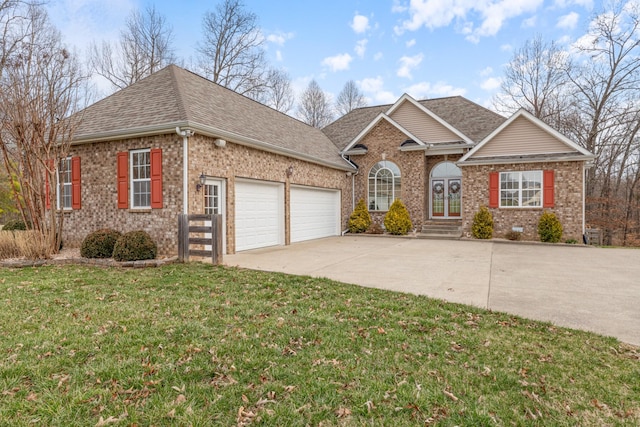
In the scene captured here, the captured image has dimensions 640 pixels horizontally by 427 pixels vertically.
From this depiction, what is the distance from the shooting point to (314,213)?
1521cm

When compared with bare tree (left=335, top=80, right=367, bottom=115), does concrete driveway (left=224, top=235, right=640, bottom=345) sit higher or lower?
lower

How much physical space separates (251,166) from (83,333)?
776cm

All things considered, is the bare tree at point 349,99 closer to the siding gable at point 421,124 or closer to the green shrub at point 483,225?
the siding gable at point 421,124

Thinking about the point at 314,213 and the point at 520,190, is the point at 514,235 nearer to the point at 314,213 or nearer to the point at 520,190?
the point at 520,190

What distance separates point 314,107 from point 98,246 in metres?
27.5

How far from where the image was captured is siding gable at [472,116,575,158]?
1452cm

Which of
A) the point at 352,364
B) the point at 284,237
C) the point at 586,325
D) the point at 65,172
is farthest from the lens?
the point at 284,237

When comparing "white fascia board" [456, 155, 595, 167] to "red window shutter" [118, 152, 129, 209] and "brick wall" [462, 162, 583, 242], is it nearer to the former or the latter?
"brick wall" [462, 162, 583, 242]

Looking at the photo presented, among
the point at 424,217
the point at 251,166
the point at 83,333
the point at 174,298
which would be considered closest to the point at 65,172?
the point at 251,166

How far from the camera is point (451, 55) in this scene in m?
17.7

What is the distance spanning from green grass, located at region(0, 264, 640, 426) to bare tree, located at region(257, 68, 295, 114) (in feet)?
81.8

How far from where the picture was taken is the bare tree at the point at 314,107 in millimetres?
33281

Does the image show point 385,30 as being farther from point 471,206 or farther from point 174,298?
point 174,298

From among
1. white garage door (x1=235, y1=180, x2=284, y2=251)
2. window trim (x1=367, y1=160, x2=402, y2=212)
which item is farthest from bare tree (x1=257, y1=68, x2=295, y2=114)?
white garage door (x1=235, y1=180, x2=284, y2=251)
